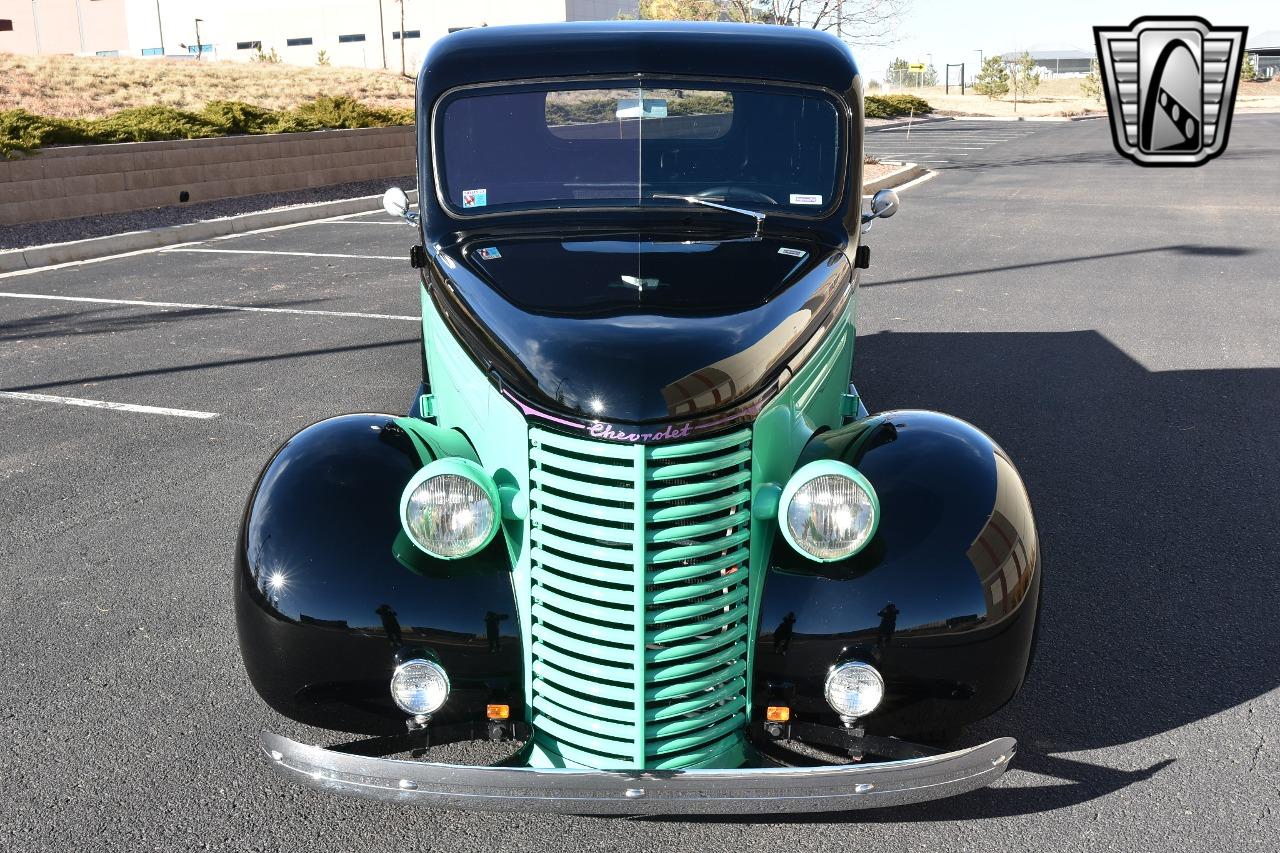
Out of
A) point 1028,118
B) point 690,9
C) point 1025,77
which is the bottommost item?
point 1028,118


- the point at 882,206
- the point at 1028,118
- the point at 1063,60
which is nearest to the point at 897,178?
the point at 882,206

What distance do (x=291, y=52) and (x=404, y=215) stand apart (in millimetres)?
75167

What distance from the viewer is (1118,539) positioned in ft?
16.6

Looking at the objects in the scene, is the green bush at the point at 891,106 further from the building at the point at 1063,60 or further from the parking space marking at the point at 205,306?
the building at the point at 1063,60

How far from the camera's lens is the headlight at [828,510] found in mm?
2922

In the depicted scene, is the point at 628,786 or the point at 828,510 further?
the point at 828,510

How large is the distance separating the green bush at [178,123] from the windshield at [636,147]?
39.2 ft

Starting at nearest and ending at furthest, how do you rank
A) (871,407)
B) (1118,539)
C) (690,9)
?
(1118,539), (871,407), (690,9)

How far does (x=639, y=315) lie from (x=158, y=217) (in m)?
14.0

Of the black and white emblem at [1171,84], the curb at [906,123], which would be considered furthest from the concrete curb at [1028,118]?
the black and white emblem at [1171,84]

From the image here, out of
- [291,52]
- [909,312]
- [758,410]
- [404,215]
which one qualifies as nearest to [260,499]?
[758,410]

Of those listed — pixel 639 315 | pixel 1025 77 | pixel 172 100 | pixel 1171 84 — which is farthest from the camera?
pixel 1025 77

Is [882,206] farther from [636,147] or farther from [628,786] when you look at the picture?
[628,786]

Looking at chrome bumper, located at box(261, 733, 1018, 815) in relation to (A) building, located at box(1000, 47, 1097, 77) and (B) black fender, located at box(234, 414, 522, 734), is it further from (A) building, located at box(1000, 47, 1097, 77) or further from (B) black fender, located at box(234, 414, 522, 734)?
(A) building, located at box(1000, 47, 1097, 77)
